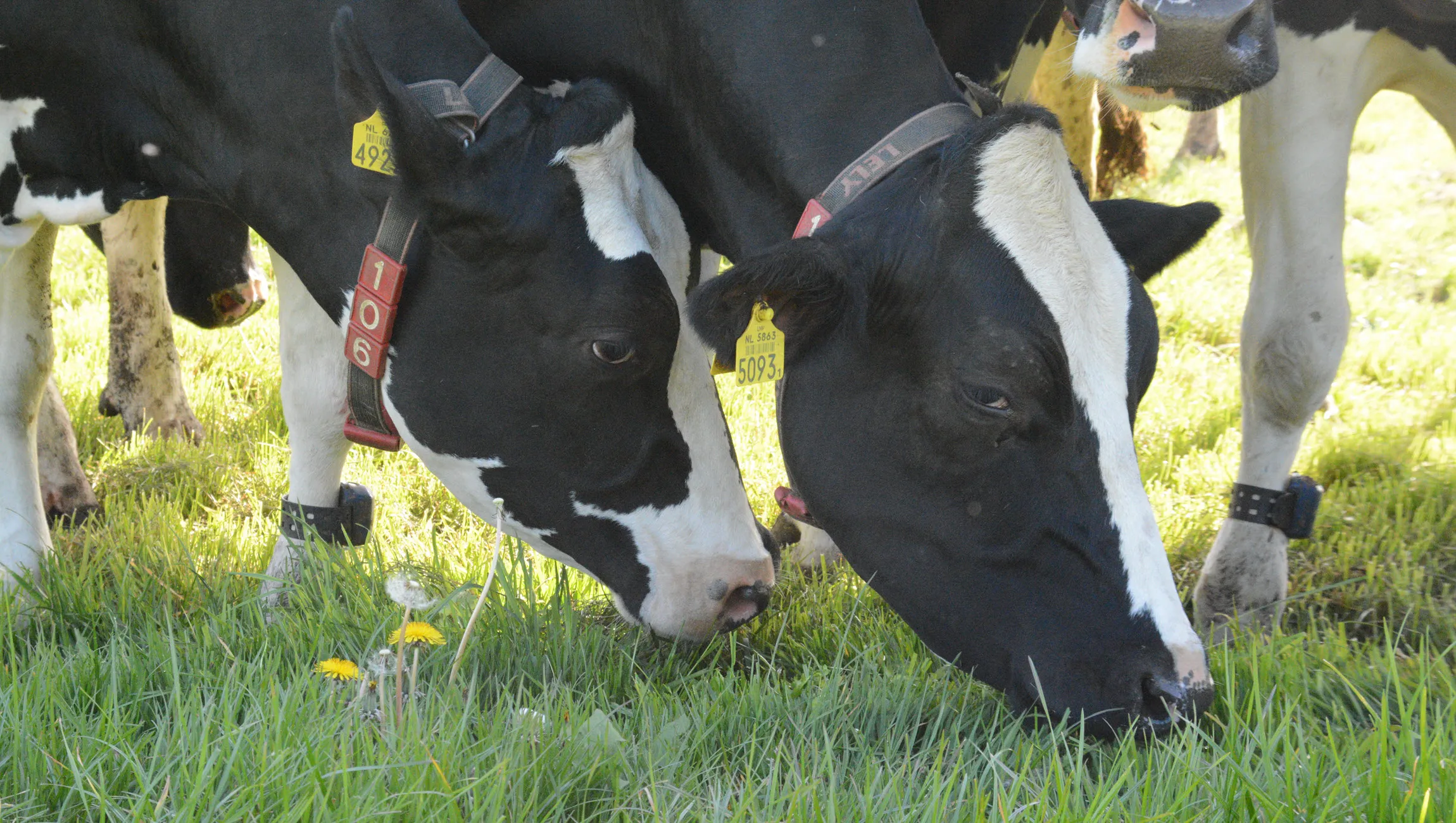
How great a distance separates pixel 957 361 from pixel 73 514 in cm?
303

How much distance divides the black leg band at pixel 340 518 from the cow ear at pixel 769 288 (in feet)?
5.53

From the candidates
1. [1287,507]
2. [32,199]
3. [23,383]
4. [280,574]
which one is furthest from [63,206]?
[1287,507]

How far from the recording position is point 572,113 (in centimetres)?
279

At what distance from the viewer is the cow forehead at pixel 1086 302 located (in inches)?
95.2

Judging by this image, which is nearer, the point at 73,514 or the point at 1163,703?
the point at 1163,703

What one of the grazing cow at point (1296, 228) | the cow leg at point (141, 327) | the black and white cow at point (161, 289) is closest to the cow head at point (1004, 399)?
the grazing cow at point (1296, 228)

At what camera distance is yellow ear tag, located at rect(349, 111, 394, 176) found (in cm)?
272

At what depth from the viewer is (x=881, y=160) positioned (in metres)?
2.64

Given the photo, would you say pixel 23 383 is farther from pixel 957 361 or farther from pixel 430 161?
pixel 957 361

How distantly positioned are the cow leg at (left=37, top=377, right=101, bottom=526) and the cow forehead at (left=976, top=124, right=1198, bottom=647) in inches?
123

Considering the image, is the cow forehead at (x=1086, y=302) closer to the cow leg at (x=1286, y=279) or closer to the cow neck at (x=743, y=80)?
the cow neck at (x=743, y=80)

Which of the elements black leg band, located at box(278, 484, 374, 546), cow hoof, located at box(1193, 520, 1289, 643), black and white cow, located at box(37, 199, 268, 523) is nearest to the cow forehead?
cow hoof, located at box(1193, 520, 1289, 643)

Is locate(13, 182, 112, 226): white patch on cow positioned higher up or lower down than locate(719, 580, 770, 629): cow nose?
higher up

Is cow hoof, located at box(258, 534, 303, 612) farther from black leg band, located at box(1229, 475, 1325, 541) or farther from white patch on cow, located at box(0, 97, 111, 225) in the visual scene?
black leg band, located at box(1229, 475, 1325, 541)
